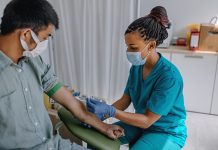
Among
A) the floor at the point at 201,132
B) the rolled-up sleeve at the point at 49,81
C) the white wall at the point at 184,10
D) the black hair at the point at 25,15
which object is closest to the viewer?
the black hair at the point at 25,15

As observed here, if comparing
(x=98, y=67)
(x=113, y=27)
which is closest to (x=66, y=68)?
(x=98, y=67)

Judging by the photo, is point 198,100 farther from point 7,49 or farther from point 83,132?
point 7,49

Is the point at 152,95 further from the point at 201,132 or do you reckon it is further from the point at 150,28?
the point at 201,132

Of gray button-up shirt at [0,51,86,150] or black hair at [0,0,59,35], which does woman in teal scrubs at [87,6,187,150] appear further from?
black hair at [0,0,59,35]

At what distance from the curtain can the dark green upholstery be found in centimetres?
105

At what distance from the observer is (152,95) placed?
150 centimetres

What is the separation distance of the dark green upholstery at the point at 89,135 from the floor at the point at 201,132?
1.07 metres

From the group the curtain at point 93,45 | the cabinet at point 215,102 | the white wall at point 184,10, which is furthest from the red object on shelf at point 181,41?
the curtain at point 93,45

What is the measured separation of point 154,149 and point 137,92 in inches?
14.7

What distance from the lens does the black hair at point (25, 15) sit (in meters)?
1.08

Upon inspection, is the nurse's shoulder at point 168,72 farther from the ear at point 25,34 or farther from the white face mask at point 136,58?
the ear at point 25,34

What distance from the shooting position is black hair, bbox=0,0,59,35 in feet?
3.53

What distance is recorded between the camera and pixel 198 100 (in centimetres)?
294

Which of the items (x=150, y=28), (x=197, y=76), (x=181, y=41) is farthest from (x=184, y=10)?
(x=150, y=28)
